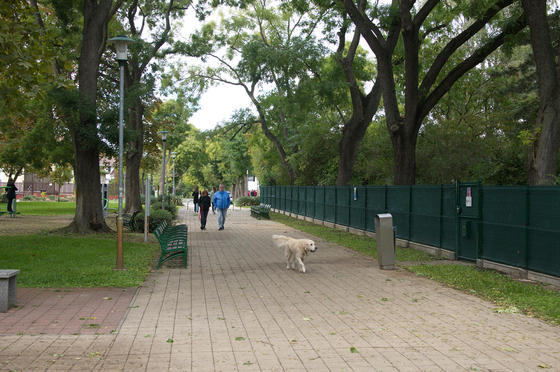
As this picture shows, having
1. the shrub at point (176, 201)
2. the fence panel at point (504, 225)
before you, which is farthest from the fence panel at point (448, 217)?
the shrub at point (176, 201)

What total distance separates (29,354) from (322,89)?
783 inches

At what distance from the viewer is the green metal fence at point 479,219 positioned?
370 inches

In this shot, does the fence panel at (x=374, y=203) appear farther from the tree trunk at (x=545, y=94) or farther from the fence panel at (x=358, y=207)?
the tree trunk at (x=545, y=94)

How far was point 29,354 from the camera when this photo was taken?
5.15m

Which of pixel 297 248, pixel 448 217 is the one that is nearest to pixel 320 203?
pixel 448 217

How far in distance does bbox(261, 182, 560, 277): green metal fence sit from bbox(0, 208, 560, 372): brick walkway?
81.8 inches

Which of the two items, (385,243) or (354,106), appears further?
(354,106)

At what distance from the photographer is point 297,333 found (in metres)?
6.07

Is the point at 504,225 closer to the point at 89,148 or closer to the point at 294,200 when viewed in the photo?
the point at 89,148

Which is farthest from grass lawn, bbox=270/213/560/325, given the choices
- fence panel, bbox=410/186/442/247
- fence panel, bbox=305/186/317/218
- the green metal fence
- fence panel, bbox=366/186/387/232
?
fence panel, bbox=305/186/317/218

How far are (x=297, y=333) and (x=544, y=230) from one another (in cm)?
572

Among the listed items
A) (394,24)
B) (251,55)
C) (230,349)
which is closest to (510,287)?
(230,349)

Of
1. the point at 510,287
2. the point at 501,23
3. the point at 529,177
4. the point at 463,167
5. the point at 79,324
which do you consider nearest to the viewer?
the point at 79,324

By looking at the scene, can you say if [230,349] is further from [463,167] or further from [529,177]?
[463,167]
